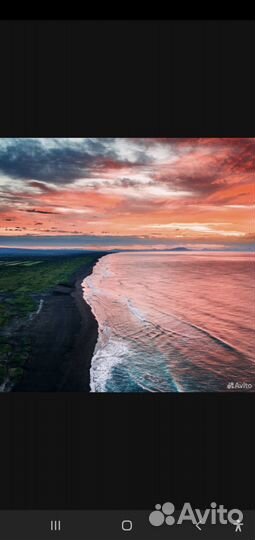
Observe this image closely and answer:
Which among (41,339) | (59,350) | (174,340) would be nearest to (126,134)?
(59,350)

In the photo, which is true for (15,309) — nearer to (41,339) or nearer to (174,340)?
(41,339)

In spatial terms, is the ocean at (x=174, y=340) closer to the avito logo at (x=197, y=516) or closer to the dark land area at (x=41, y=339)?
the dark land area at (x=41, y=339)

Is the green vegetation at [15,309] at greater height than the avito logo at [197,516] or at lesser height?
greater

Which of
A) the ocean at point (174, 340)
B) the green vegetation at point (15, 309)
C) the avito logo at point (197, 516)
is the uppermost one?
the green vegetation at point (15, 309)

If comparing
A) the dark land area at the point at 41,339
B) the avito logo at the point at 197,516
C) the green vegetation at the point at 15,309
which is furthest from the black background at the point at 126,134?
the green vegetation at the point at 15,309

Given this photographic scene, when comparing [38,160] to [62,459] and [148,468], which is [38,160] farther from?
[148,468]

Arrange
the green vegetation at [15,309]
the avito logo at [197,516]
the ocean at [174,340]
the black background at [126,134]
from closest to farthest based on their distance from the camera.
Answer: the avito logo at [197,516] < the black background at [126,134] < the green vegetation at [15,309] < the ocean at [174,340]
